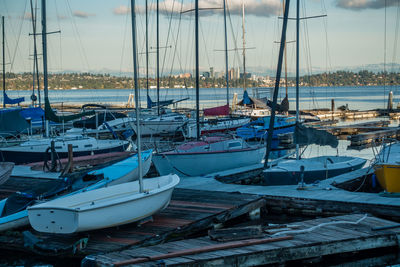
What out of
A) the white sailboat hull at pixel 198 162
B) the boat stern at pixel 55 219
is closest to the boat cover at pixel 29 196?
the boat stern at pixel 55 219

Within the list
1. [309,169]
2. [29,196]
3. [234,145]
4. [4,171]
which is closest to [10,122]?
[4,171]

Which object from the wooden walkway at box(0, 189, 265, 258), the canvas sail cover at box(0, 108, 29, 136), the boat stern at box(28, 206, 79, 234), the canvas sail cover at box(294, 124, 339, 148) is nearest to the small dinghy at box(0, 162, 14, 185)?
the wooden walkway at box(0, 189, 265, 258)

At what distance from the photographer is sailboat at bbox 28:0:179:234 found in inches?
399

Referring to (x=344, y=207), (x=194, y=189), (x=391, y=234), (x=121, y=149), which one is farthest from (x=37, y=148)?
(x=391, y=234)

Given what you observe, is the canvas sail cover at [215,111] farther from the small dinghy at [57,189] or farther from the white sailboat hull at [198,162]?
the small dinghy at [57,189]

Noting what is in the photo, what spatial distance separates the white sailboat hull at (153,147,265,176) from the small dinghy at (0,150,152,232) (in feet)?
10.6

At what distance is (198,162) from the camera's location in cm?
1864

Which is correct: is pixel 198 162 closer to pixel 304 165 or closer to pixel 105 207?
pixel 304 165

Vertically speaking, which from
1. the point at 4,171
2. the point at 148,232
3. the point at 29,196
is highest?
the point at 4,171

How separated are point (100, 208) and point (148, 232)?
126cm

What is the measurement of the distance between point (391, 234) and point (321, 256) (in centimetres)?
158

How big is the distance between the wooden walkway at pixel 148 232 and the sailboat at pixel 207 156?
14.9 feet

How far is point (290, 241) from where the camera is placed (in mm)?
9891

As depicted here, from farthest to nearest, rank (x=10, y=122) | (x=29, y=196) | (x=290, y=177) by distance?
(x=10, y=122)
(x=290, y=177)
(x=29, y=196)
